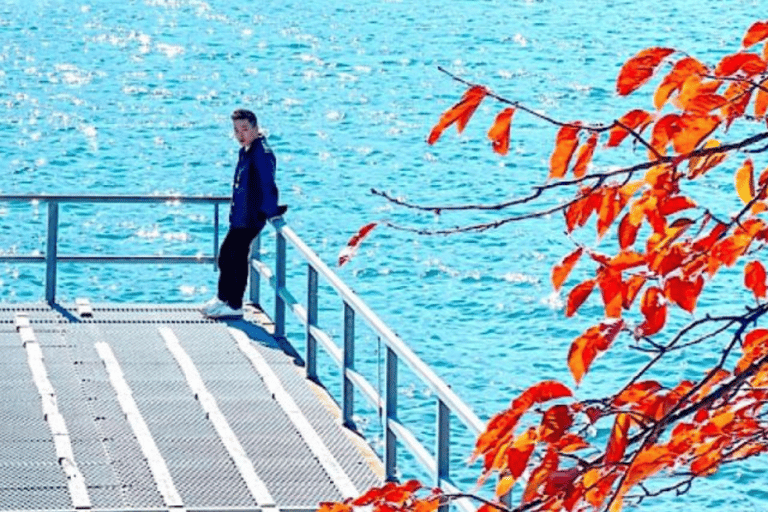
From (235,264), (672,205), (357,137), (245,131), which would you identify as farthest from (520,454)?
(357,137)

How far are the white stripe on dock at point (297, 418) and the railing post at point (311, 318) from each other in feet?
0.87

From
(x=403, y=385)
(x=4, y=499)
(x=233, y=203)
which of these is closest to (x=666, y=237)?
(x=4, y=499)

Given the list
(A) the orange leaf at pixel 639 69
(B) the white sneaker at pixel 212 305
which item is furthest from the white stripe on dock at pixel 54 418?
(A) the orange leaf at pixel 639 69

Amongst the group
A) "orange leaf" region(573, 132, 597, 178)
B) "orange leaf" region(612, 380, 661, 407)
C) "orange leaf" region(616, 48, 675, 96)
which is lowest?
"orange leaf" region(612, 380, 661, 407)

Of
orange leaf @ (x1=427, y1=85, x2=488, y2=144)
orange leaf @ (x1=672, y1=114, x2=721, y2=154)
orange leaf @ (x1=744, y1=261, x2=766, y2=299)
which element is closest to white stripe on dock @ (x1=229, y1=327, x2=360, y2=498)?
orange leaf @ (x1=744, y1=261, x2=766, y2=299)

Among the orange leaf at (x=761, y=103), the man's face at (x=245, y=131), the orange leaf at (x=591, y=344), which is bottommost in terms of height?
the man's face at (x=245, y=131)

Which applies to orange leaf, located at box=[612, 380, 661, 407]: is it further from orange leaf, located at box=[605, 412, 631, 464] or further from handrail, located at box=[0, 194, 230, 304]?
handrail, located at box=[0, 194, 230, 304]

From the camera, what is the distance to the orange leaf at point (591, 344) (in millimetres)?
4219

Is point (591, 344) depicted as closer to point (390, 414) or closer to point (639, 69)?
point (639, 69)

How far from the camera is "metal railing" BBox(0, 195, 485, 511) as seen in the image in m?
8.73

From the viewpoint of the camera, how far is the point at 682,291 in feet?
14.0

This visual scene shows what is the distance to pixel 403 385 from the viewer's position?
25.4 m

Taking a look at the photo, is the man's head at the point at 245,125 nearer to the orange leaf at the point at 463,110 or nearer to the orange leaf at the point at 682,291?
the orange leaf at the point at 463,110

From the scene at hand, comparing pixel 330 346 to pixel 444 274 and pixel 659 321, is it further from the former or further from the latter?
pixel 444 274
